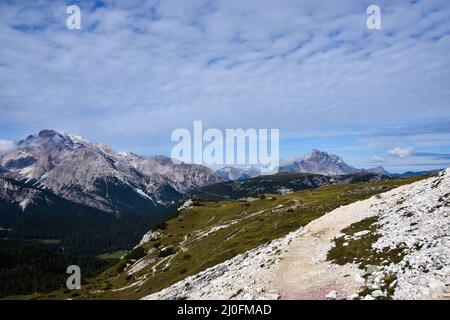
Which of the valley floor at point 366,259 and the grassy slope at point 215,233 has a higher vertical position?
the valley floor at point 366,259

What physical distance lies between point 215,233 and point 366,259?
303 feet

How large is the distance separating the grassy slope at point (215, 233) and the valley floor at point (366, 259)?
2194cm

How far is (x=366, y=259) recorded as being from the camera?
3494 cm

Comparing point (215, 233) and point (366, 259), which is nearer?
point (366, 259)

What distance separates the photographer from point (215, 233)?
124750mm

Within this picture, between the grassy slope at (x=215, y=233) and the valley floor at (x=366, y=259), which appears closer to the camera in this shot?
the valley floor at (x=366, y=259)

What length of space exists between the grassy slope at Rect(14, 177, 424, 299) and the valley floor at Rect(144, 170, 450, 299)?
72.0ft

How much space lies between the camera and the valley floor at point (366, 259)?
2867 centimetres

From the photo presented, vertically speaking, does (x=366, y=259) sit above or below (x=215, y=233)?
above

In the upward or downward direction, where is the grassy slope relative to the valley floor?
downward

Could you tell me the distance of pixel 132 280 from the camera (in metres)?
120

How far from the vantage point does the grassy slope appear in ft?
260
